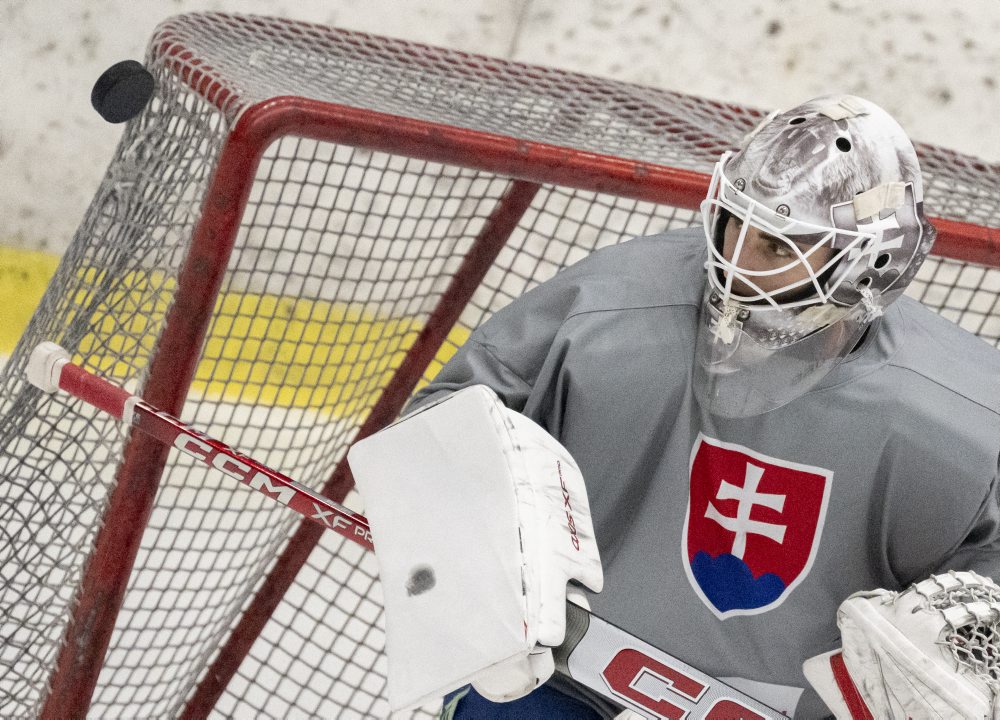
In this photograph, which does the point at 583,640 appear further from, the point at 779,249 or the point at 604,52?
the point at 604,52

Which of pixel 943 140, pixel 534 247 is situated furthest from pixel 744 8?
pixel 534 247

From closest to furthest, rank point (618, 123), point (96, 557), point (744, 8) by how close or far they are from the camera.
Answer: point (96, 557), point (618, 123), point (744, 8)

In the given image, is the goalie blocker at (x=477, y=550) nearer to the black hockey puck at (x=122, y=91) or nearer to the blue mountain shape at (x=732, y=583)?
the blue mountain shape at (x=732, y=583)

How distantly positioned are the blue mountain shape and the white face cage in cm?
35

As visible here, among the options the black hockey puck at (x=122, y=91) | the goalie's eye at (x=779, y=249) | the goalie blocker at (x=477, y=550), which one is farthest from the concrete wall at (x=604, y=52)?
the goalie blocker at (x=477, y=550)

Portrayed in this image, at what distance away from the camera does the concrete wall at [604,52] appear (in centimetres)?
314

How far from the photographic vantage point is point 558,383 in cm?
140

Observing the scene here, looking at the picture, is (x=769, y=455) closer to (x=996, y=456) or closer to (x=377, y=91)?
(x=996, y=456)

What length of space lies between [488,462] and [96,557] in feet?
2.19

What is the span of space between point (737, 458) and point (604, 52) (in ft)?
7.06

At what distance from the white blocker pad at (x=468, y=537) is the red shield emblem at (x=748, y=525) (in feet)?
0.76

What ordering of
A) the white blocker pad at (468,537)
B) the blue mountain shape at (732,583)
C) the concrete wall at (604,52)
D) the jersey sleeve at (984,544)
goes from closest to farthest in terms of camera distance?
the white blocker pad at (468,537) → the jersey sleeve at (984,544) → the blue mountain shape at (732,583) → the concrete wall at (604,52)

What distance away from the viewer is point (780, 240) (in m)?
1.25

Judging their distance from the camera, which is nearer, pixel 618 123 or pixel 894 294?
pixel 894 294
